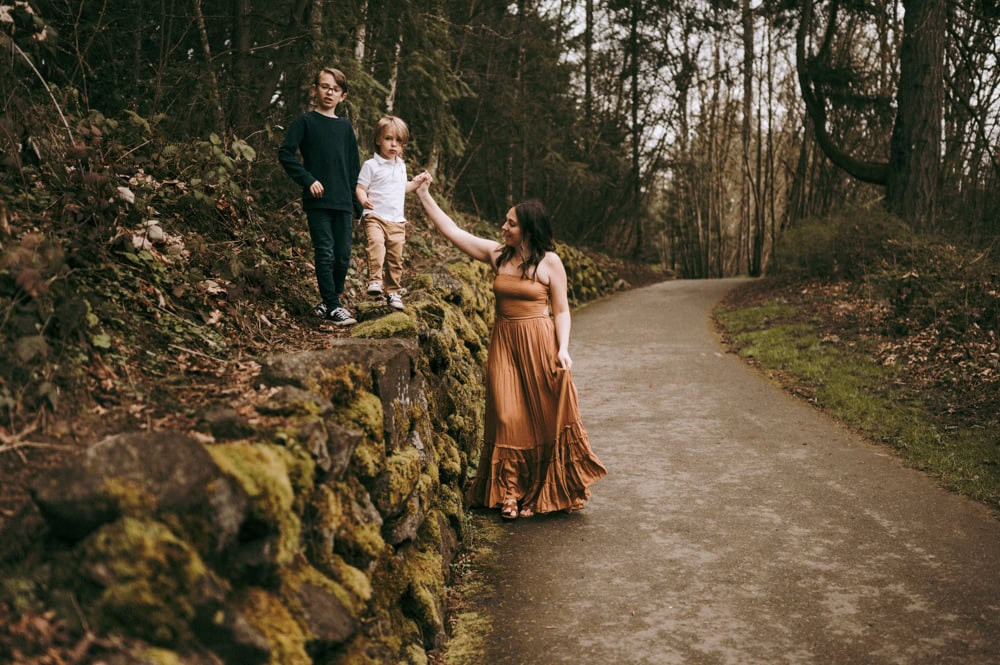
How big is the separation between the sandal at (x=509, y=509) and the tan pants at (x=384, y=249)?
212cm

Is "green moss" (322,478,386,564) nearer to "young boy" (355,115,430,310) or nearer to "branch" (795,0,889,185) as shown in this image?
"young boy" (355,115,430,310)

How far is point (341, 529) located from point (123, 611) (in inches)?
50.5

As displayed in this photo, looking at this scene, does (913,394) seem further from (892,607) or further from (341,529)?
(341,529)

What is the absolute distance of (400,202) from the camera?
6.11 meters

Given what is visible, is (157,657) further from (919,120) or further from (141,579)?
(919,120)

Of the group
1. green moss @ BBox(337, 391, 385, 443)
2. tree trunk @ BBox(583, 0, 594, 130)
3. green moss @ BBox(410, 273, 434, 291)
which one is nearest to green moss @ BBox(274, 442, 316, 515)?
green moss @ BBox(337, 391, 385, 443)

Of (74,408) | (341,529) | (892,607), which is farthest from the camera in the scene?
(892,607)

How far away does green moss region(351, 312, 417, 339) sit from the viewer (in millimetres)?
4926

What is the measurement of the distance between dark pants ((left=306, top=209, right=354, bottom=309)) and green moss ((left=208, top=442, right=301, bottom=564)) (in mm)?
2969

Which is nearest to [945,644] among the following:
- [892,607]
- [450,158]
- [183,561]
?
[892,607]

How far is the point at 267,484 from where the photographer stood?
251cm

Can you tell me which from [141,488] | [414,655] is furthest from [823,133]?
[141,488]

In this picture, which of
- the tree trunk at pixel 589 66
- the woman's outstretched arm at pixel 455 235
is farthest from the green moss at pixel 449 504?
the tree trunk at pixel 589 66

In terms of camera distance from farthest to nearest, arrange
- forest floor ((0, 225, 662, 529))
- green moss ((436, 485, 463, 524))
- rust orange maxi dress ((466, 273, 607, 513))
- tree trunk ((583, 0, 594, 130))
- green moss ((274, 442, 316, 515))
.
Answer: tree trunk ((583, 0, 594, 130))
rust orange maxi dress ((466, 273, 607, 513))
green moss ((436, 485, 463, 524))
green moss ((274, 442, 316, 515))
forest floor ((0, 225, 662, 529))
